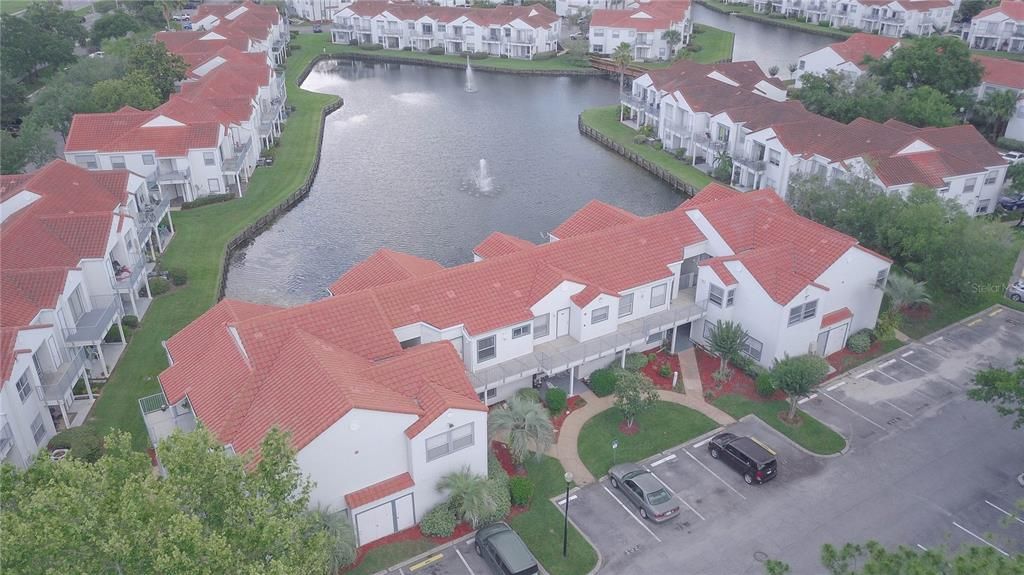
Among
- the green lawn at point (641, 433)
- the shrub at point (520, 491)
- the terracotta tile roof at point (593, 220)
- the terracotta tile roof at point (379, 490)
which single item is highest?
the terracotta tile roof at point (593, 220)

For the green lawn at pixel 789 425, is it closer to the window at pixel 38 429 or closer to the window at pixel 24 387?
the window at pixel 38 429

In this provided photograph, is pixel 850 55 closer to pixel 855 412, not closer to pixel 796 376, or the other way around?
pixel 855 412

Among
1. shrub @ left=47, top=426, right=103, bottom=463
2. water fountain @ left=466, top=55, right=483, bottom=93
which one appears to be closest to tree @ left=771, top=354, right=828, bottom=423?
shrub @ left=47, top=426, right=103, bottom=463

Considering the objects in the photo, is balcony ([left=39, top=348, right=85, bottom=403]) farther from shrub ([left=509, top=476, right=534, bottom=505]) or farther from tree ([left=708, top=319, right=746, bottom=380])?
tree ([left=708, top=319, right=746, bottom=380])

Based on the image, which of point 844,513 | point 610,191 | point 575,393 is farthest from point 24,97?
point 844,513

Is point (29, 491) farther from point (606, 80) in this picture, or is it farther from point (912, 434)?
point (606, 80)

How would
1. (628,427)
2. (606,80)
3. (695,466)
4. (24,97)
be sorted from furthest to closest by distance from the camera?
1. (606,80)
2. (24,97)
3. (628,427)
4. (695,466)

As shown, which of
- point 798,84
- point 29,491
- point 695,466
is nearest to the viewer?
point 29,491

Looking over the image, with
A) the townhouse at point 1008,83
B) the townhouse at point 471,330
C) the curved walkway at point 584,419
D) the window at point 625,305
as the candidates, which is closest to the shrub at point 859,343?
the townhouse at point 471,330
